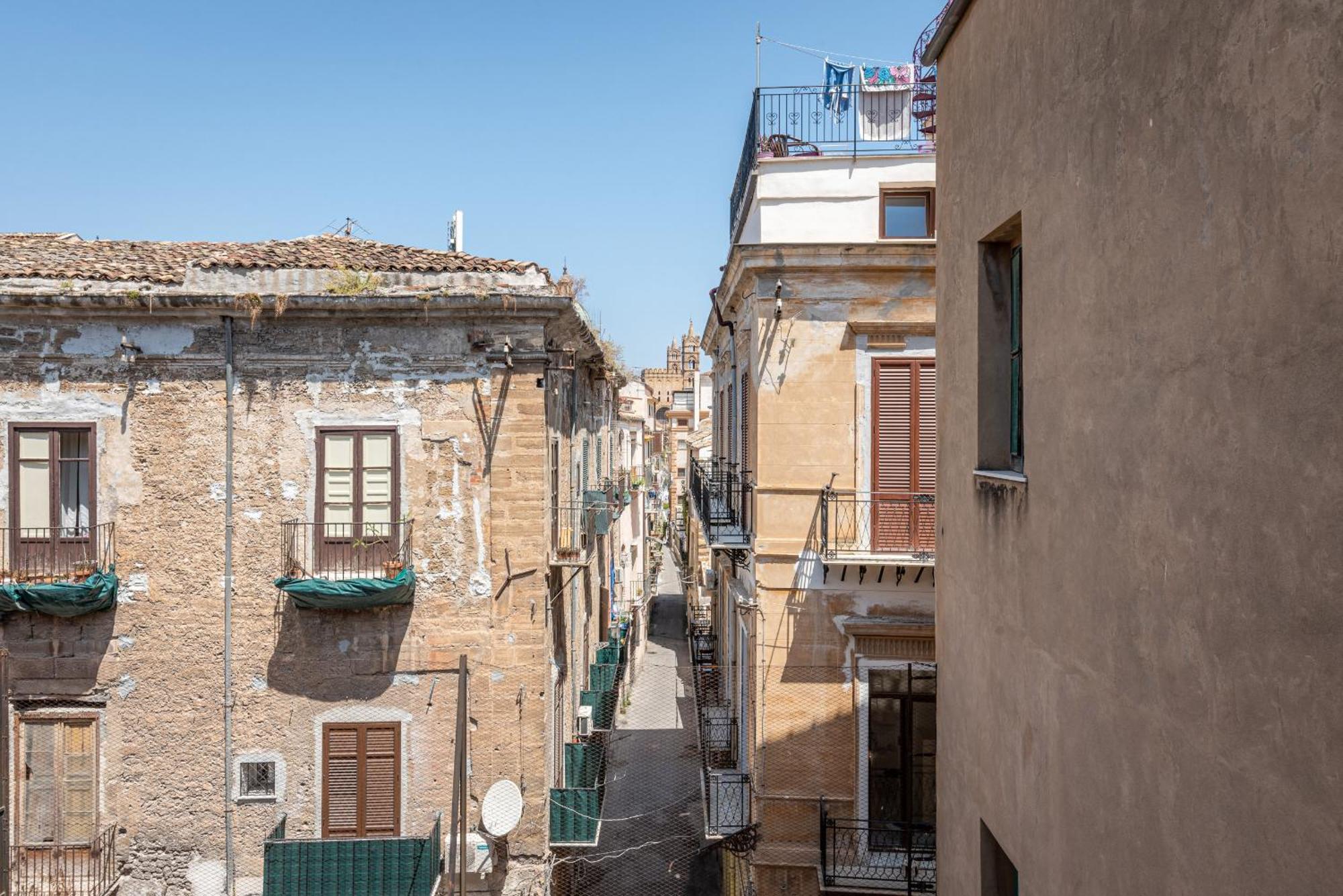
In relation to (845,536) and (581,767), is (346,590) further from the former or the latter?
(845,536)

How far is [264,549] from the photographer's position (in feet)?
37.7

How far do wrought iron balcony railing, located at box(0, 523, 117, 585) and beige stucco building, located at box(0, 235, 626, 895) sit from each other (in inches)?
1.1

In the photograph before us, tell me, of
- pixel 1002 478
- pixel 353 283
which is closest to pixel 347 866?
pixel 353 283

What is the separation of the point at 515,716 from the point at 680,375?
2264 inches

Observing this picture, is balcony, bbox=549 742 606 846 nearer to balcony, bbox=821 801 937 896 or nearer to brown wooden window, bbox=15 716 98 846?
balcony, bbox=821 801 937 896

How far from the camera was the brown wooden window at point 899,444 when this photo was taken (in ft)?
36.4

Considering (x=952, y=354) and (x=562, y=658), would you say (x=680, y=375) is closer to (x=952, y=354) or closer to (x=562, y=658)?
(x=562, y=658)

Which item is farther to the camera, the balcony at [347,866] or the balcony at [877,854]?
the balcony at [347,866]

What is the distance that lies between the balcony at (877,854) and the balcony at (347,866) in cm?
466

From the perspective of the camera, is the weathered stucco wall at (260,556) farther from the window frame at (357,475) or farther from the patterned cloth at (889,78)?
the patterned cloth at (889,78)

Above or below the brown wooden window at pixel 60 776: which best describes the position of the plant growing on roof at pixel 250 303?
above

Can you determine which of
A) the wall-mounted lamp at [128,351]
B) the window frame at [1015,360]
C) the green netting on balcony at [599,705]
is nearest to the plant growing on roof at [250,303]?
the wall-mounted lamp at [128,351]

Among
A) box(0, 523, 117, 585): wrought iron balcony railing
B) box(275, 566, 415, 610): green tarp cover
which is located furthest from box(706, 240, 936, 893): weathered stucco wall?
box(0, 523, 117, 585): wrought iron balcony railing

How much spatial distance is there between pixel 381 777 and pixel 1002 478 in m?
8.86
